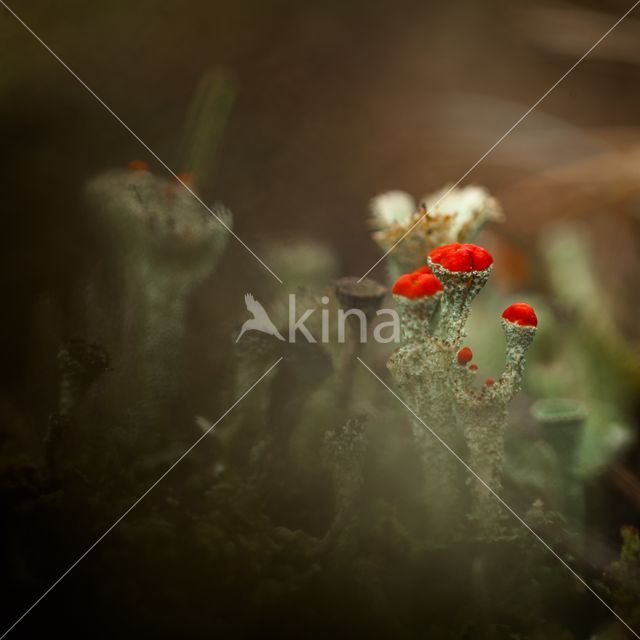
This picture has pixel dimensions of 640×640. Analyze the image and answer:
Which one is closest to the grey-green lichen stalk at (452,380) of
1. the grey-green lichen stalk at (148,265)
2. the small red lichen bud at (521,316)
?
the small red lichen bud at (521,316)

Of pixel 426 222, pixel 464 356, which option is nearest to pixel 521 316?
pixel 464 356

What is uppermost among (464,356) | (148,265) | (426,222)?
(426,222)

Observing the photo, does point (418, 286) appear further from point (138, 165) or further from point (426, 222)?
point (138, 165)

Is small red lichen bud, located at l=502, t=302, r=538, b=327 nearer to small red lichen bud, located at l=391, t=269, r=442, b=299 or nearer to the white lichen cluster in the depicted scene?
small red lichen bud, located at l=391, t=269, r=442, b=299

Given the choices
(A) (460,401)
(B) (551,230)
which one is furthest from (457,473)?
(B) (551,230)

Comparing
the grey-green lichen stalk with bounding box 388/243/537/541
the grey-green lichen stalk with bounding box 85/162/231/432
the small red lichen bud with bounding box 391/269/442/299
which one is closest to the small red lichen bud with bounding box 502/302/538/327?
the grey-green lichen stalk with bounding box 388/243/537/541

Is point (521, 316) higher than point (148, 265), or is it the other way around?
point (521, 316)
